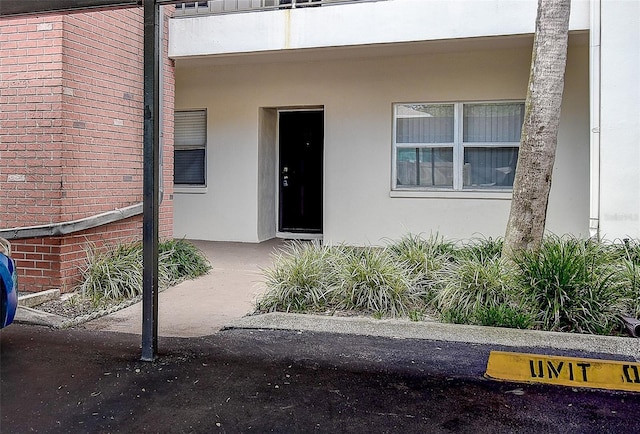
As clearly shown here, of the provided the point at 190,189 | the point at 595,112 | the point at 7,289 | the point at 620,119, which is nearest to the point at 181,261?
the point at 7,289

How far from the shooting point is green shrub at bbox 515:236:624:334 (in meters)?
5.05

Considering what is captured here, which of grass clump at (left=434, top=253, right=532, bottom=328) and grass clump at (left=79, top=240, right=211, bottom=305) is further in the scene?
grass clump at (left=79, top=240, right=211, bottom=305)

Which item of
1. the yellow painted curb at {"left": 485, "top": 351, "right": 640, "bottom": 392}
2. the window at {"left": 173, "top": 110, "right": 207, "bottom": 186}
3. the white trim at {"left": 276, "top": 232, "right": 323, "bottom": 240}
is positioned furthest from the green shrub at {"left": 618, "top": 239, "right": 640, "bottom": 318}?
the window at {"left": 173, "top": 110, "right": 207, "bottom": 186}

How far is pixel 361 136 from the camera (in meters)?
10.1

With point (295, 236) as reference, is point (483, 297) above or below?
below

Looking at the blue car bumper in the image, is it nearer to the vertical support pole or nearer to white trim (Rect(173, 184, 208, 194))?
the vertical support pole

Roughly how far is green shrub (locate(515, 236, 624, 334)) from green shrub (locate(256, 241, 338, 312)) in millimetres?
2055

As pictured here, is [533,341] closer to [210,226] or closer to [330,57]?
[330,57]

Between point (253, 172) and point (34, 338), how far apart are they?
6.12m

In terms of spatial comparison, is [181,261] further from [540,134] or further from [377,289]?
[540,134]

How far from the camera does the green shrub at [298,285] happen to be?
233 inches

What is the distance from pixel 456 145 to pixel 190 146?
520 centimetres

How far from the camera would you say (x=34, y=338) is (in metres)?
5.07

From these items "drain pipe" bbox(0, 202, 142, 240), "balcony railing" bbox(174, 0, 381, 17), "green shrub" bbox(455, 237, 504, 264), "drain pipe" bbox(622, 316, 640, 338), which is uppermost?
"balcony railing" bbox(174, 0, 381, 17)
